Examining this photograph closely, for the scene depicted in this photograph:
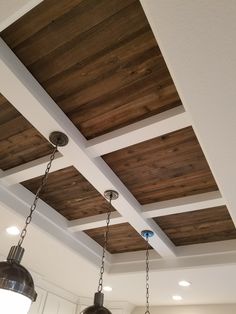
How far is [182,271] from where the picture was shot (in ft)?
9.58

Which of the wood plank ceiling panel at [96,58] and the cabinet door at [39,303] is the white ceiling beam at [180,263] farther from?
the wood plank ceiling panel at [96,58]

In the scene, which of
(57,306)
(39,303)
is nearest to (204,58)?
(39,303)

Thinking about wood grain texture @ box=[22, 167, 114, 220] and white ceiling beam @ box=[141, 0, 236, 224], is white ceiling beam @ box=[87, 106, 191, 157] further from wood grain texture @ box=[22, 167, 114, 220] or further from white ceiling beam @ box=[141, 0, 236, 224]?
wood grain texture @ box=[22, 167, 114, 220]

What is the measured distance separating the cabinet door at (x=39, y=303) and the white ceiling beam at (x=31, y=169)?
1847 mm

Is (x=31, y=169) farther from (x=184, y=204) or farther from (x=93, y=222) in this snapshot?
(x=184, y=204)

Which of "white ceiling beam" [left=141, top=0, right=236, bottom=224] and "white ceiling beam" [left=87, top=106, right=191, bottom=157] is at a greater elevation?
"white ceiling beam" [left=87, top=106, right=191, bottom=157]

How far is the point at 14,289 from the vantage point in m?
1.24

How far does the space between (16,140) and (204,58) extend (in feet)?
4.41

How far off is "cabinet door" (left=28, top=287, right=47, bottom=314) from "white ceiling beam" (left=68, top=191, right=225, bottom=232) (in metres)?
1.32

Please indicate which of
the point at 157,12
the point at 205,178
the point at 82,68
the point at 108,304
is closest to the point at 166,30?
the point at 157,12

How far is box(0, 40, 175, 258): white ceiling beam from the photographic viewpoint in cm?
147

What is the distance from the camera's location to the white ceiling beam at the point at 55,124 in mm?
1467

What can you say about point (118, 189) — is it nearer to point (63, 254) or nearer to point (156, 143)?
point (156, 143)

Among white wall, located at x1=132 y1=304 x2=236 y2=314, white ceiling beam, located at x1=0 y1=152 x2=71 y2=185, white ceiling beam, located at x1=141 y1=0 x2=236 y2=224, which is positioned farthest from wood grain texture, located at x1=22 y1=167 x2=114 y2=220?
white wall, located at x1=132 y1=304 x2=236 y2=314
